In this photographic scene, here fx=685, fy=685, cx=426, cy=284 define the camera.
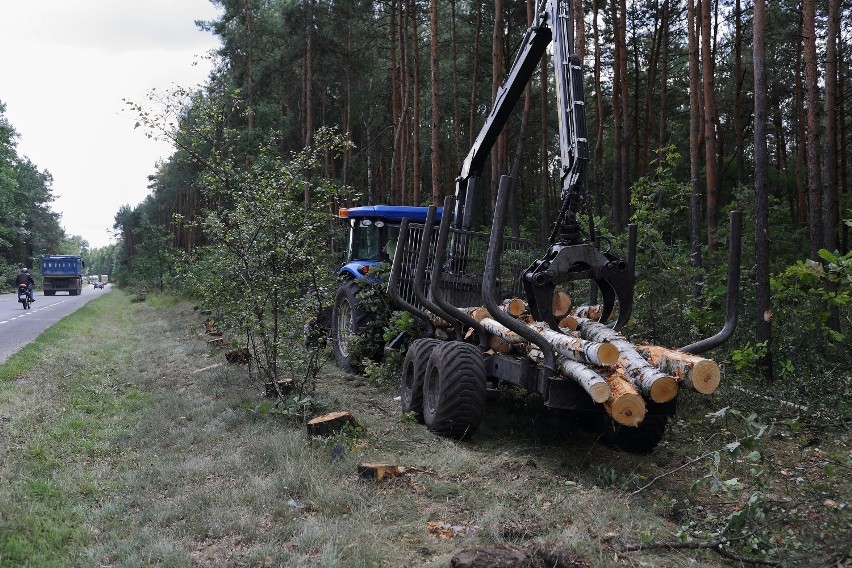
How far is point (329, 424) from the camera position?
621 cm

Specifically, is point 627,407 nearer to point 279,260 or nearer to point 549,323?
point 549,323

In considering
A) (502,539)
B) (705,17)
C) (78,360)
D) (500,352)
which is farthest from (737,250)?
(78,360)

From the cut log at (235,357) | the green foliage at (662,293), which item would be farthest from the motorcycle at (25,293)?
the green foliage at (662,293)

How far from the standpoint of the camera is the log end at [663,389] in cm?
475

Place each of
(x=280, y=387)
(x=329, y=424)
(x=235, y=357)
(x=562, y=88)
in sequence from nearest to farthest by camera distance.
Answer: (x=329, y=424) → (x=562, y=88) → (x=280, y=387) → (x=235, y=357)

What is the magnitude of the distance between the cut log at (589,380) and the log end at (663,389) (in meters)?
0.30

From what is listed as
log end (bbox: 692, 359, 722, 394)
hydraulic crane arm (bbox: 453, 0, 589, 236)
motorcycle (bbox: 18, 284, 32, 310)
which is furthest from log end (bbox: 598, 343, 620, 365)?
motorcycle (bbox: 18, 284, 32, 310)

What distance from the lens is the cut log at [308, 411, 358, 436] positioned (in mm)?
6165

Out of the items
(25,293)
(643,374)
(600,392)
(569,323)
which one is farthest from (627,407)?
(25,293)

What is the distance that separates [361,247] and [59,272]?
43.1 metres

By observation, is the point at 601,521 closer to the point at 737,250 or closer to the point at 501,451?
the point at 501,451

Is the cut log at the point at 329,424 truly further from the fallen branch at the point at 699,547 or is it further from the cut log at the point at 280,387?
the fallen branch at the point at 699,547

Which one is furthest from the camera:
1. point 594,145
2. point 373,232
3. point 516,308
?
point 594,145

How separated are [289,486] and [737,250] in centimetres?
399
